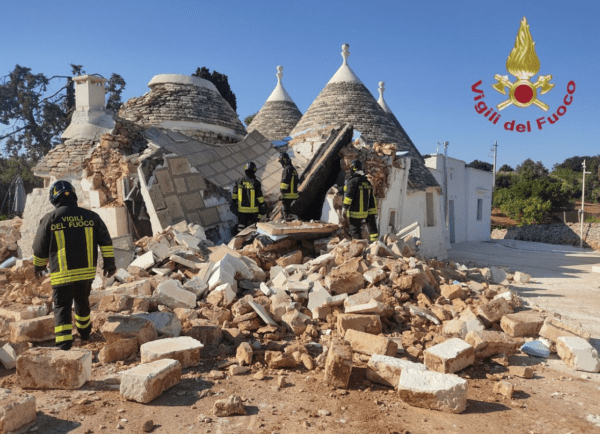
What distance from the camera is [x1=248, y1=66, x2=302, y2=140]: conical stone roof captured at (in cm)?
1764

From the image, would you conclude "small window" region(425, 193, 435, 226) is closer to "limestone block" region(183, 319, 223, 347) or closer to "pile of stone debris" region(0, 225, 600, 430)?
"pile of stone debris" region(0, 225, 600, 430)

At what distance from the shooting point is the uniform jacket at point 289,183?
877cm

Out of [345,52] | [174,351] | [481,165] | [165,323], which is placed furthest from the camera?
[481,165]

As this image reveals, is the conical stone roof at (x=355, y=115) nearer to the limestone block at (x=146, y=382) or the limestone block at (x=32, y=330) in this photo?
the limestone block at (x=32, y=330)

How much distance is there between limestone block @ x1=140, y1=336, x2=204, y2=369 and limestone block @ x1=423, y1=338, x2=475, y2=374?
2.03 meters

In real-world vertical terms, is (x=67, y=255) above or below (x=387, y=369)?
above

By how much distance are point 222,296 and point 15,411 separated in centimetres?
266

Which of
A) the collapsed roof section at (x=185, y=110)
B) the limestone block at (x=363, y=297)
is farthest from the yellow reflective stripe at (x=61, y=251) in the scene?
the collapsed roof section at (x=185, y=110)

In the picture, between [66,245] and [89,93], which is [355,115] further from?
[66,245]

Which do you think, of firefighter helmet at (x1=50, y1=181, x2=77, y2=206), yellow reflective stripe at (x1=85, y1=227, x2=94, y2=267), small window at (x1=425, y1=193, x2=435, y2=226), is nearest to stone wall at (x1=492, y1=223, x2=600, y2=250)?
small window at (x1=425, y1=193, x2=435, y2=226)

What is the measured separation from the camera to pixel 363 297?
5.20 metres

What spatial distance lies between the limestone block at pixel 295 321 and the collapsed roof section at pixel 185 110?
959 cm

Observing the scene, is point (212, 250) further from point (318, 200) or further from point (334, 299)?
point (318, 200)

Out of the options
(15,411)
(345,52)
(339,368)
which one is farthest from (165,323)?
(345,52)
